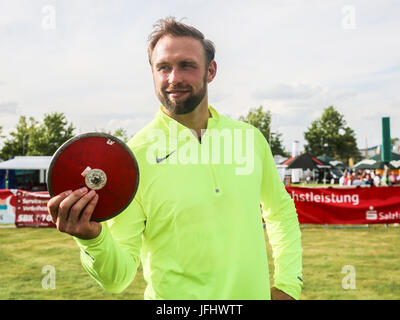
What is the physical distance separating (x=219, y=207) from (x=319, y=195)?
11.1m

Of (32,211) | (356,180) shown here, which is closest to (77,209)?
(32,211)

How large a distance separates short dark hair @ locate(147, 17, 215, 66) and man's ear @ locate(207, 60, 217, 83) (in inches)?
2.1

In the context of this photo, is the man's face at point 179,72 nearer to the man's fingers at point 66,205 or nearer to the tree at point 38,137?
the man's fingers at point 66,205

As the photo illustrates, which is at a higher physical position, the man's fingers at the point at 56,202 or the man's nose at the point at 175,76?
the man's nose at the point at 175,76

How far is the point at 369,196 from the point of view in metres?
12.3

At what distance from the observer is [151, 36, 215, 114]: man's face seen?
2090mm

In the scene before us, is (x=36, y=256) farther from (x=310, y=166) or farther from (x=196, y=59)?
(x=310, y=166)

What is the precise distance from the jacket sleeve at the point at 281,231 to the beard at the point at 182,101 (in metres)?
0.60

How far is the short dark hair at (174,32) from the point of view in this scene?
2148mm

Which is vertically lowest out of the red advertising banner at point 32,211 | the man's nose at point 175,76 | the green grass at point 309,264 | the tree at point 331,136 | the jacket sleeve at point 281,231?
the green grass at point 309,264

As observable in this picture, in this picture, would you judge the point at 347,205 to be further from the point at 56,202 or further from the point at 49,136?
the point at 49,136

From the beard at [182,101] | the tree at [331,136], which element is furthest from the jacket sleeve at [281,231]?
the tree at [331,136]

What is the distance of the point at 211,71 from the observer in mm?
2361
